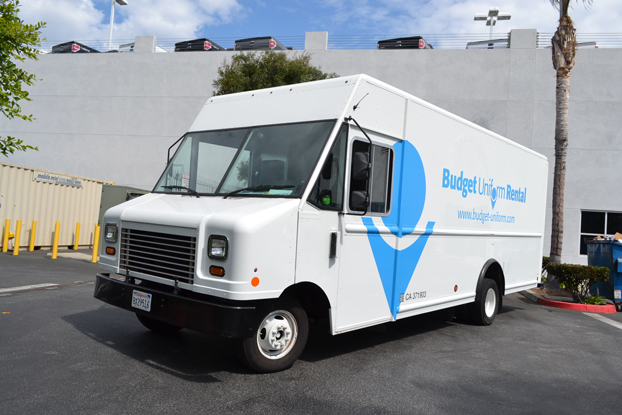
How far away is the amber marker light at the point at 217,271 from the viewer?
4.45m

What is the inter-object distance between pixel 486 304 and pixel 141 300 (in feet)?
18.5

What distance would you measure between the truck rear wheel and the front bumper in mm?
291

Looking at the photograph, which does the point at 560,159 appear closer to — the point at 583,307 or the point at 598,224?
the point at 583,307

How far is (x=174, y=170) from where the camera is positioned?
6.20 metres

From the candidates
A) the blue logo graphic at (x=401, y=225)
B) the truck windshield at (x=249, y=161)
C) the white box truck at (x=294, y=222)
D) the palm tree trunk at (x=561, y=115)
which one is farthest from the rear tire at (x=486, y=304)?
the palm tree trunk at (x=561, y=115)

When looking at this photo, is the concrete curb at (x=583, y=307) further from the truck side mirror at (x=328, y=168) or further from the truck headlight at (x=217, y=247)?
the truck headlight at (x=217, y=247)

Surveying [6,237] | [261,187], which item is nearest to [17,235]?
[6,237]

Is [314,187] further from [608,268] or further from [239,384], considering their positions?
[608,268]

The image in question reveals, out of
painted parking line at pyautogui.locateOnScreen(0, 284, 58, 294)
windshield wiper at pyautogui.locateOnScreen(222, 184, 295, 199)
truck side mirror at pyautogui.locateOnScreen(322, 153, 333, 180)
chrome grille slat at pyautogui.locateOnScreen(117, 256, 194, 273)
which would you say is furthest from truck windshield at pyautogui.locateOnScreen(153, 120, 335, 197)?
painted parking line at pyautogui.locateOnScreen(0, 284, 58, 294)

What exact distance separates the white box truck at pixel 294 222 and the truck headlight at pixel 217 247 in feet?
0.05

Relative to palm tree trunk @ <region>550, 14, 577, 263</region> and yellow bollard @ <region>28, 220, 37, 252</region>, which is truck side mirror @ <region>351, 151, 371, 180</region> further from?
yellow bollard @ <region>28, 220, 37, 252</region>

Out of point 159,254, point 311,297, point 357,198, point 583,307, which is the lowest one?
point 583,307

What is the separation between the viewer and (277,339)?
494 cm

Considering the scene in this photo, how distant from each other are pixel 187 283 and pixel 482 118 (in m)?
18.7
